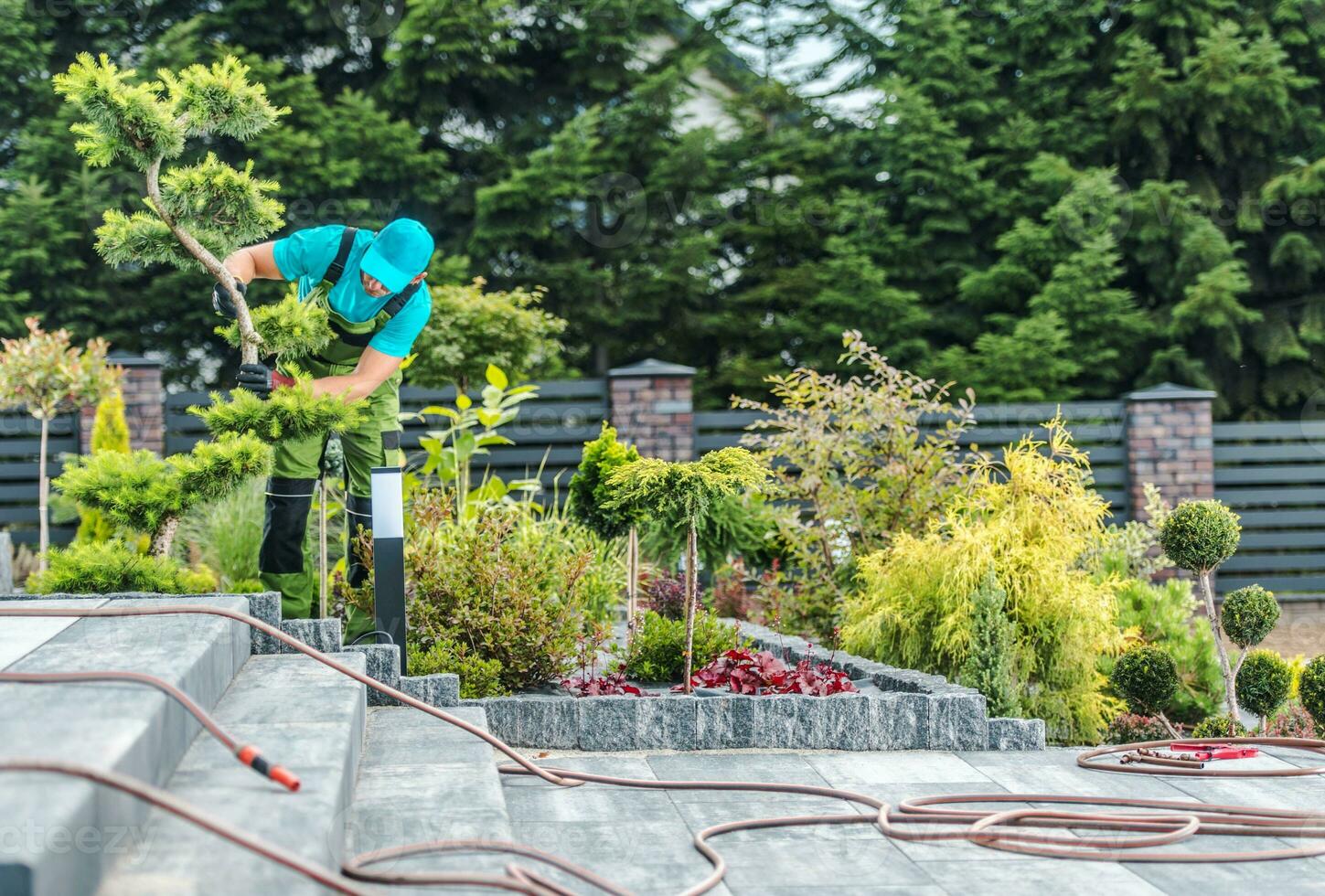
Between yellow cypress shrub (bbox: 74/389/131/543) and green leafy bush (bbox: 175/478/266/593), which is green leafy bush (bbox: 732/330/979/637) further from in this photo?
yellow cypress shrub (bbox: 74/389/131/543)

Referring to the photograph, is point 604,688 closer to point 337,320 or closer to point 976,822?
point 976,822

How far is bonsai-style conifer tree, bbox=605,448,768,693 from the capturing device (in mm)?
4152

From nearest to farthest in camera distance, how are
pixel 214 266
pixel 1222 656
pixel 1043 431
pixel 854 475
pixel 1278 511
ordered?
pixel 214 266, pixel 1222 656, pixel 854 475, pixel 1043 431, pixel 1278 511

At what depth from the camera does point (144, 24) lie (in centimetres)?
1390

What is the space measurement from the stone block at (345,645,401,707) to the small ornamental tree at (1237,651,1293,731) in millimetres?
3515

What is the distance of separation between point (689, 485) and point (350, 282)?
61.8 inches

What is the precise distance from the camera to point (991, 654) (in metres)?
4.68

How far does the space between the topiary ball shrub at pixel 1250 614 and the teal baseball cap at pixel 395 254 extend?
11.5ft

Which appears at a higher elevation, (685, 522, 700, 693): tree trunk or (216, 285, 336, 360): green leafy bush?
(216, 285, 336, 360): green leafy bush

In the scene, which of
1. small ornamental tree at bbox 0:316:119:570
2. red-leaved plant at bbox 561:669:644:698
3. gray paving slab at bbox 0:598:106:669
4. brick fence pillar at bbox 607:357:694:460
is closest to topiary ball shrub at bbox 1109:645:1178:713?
red-leaved plant at bbox 561:669:644:698

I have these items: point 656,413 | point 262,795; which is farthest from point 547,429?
point 262,795

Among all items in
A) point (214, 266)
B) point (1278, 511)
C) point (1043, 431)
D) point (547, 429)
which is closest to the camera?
point (214, 266)

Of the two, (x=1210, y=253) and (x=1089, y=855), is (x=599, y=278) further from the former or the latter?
(x=1089, y=855)

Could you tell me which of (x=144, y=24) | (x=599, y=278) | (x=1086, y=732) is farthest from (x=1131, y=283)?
(x=144, y=24)
